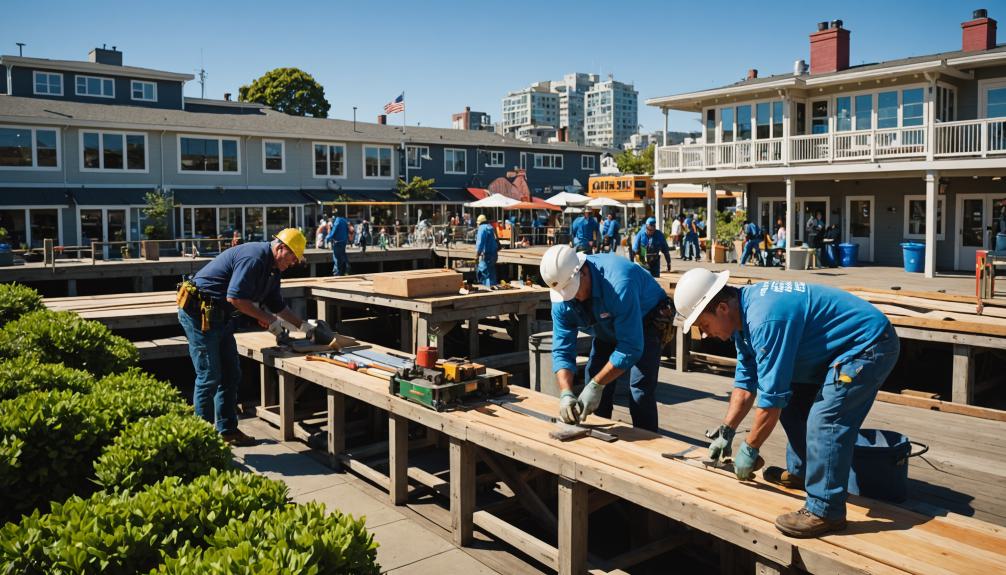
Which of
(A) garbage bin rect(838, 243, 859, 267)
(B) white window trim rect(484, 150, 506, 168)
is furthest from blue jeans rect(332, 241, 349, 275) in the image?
(B) white window trim rect(484, 150, 506, 168)

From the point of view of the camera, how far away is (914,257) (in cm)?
2186

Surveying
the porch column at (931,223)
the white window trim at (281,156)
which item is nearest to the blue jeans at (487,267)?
the porch column at (931,223)

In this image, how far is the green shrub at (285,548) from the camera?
2.80 m

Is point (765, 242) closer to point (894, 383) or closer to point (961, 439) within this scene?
point (894, 383)

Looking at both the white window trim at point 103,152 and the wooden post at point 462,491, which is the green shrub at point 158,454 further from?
the white window trim at point 103,152

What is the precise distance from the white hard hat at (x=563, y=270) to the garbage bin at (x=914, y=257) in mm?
19648

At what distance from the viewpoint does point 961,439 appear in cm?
773

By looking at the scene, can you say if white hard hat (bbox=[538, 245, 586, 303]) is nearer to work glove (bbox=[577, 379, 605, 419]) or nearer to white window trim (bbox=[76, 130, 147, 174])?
work glove (bbox=[577, 379, 605, 419])

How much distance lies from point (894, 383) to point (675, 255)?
718 inches

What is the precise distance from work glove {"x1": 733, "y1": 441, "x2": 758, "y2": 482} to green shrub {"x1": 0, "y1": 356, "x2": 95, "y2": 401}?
470 centimetres

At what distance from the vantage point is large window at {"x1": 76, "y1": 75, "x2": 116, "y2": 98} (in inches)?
1561

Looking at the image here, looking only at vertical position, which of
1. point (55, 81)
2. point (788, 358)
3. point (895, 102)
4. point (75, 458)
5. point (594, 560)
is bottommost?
point (594, 560)

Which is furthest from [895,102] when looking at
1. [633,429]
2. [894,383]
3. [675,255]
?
[633,429]

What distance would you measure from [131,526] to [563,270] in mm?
2985
